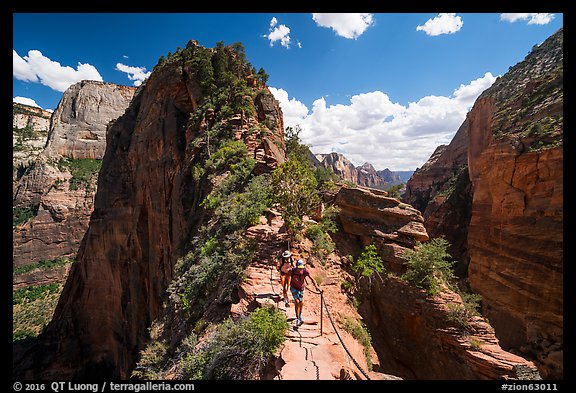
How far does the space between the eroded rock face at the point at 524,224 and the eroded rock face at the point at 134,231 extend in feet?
53.9

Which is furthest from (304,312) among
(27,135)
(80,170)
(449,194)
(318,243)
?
(27,135)

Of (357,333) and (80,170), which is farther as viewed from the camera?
(80,170)

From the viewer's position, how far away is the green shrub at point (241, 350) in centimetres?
450

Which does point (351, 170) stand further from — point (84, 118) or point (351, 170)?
point (84, 118)

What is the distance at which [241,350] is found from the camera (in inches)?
182

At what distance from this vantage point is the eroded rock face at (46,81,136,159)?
73.2 meters

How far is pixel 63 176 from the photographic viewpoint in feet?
218

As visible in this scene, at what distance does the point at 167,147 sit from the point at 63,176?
68.1 meters

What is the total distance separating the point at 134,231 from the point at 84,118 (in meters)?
78.5

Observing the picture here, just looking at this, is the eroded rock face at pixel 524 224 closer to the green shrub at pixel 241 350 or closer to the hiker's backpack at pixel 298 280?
the hiker's backpack at pixel 298 280

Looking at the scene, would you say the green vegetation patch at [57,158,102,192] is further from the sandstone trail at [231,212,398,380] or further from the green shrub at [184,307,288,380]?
the green shrub at [184,307,288,380]

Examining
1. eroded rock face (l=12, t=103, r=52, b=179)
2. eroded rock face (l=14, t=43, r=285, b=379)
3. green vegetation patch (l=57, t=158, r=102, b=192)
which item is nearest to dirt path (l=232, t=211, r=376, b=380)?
eroded rock face (l=14, t=43, r=285, b=379)

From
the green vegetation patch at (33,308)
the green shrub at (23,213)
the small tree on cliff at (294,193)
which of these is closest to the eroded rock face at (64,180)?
the green shrub at (23,213)

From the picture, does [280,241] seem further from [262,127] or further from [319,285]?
[262,127]
